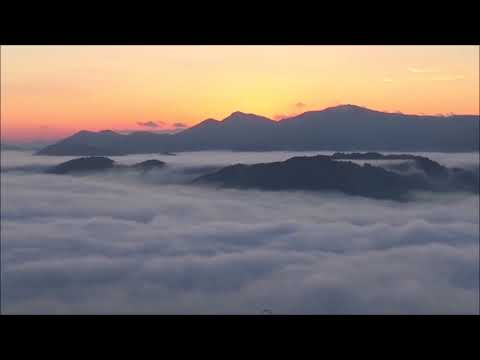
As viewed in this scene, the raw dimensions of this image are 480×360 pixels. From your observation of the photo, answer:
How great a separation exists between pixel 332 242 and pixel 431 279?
32.8ft

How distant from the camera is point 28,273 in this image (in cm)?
3866

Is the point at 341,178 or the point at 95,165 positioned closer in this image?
the point at 95,165

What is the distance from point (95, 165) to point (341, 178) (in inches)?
1404

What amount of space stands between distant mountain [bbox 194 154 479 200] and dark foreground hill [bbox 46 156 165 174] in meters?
12.6

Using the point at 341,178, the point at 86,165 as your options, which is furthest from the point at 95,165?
the point at 341,178

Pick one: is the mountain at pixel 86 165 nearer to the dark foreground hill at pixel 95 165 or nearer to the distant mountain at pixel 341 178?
the dark foreground hill at pixel 95 165

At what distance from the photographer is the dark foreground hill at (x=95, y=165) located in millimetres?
50000

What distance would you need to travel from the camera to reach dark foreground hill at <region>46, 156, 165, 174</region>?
164 ft

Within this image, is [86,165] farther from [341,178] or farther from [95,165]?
[341,178]

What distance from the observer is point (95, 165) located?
5056cm

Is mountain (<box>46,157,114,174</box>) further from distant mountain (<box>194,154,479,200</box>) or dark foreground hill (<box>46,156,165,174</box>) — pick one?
distant mountain (<box>194,154,479,200</box>)

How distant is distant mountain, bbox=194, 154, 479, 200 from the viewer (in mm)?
59594

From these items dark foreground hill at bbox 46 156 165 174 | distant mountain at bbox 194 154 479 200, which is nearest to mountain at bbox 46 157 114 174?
dark foreground hill at bbox 46 156 165 174

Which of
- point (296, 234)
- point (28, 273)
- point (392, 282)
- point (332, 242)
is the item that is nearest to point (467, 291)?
point (392, 282)
